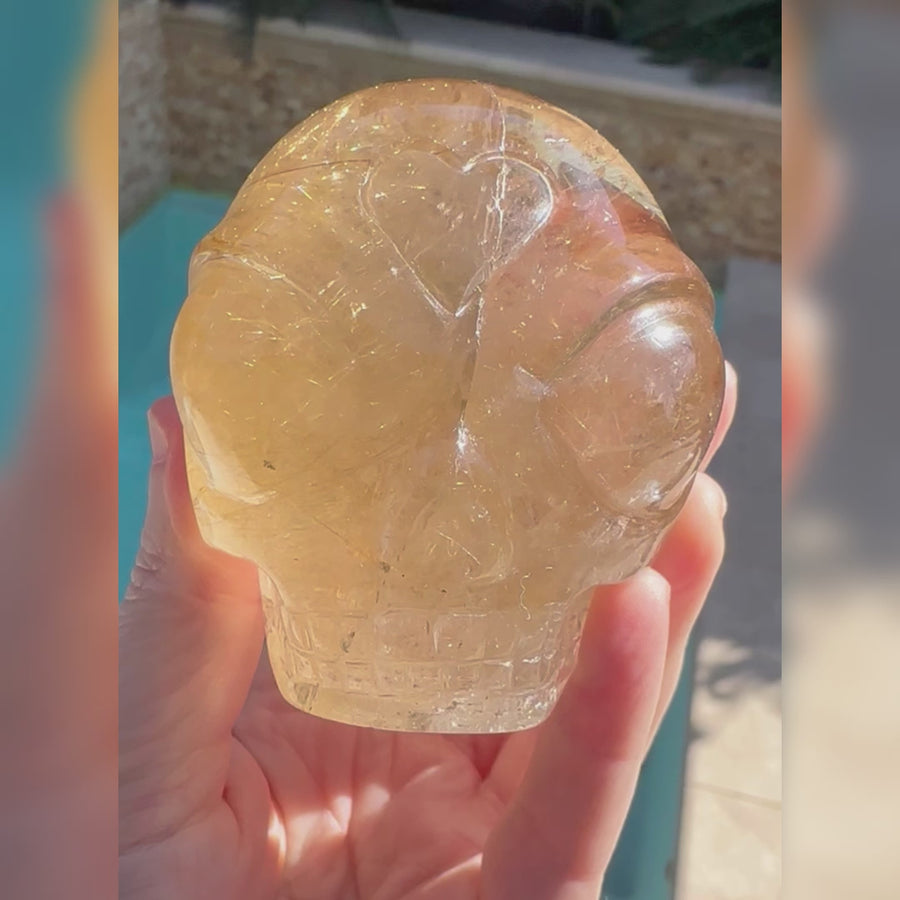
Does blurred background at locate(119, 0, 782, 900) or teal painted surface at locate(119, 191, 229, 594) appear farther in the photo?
teal painted surface at locate(119, 191, 229, 594)

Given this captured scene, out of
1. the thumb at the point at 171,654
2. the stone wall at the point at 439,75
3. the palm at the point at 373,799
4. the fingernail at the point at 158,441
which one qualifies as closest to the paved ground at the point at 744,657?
the stone wall at the point at 439,75

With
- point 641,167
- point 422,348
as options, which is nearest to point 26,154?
point 422,348

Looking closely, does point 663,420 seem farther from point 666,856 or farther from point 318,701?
point 666,856

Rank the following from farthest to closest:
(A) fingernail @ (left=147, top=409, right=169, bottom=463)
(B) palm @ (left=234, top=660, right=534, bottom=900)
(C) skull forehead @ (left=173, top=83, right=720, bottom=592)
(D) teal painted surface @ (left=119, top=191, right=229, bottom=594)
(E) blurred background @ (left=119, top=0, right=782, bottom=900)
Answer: (D) teal painted surface @ (left=119, top=191, right=229, bottom=594) < (E) blurred background @ (left=119, top=0, right=782, bottom=900) < (B) palm @ (left=234, top=660, right=534, bottom=900) < (A) fingernail @ (left=147, top=409, right=169, bottom=463) < (C) skull forehead @ (left=173, top=83, right=720, bottom=592)

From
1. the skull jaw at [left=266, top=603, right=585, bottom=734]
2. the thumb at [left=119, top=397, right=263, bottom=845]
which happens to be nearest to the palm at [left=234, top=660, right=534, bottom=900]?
the thumb at [left=119, top=397, right=263, bottom=845]

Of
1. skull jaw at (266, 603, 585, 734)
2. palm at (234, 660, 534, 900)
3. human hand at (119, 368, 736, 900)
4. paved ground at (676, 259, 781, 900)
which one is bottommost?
paved ground at (676, 259, 781, 900)

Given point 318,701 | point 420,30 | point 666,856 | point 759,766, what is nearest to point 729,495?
point 759,766

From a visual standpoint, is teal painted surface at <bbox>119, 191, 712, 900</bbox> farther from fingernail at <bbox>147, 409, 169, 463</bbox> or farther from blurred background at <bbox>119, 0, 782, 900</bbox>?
fingernail at <bbox>147, 409, 169, 463</bbox>
